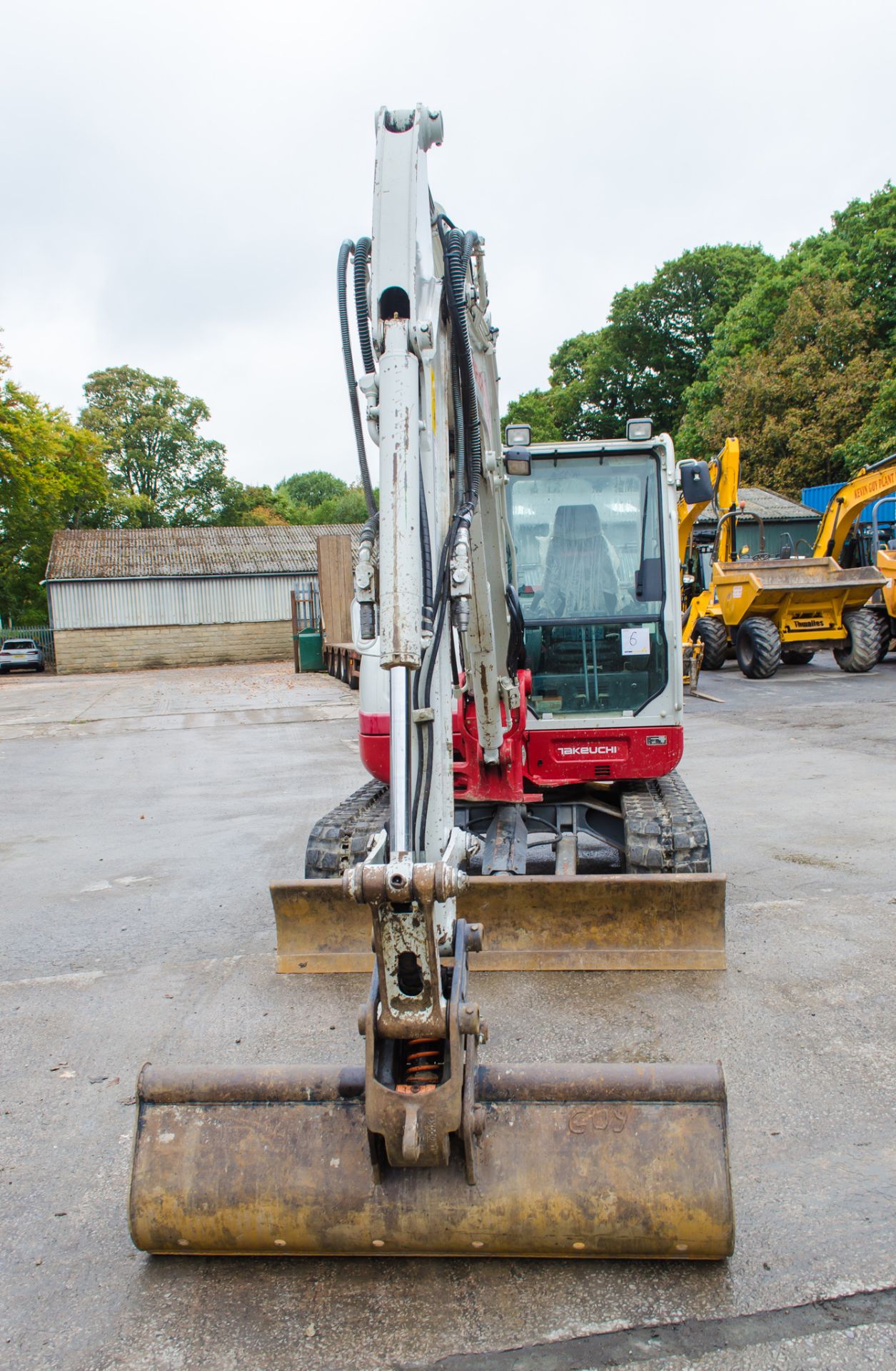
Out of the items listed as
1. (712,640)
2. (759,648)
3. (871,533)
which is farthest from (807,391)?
(759,648)

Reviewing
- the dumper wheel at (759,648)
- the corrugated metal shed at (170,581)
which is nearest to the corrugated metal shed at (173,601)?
the corrugated metal shed at (170,581)

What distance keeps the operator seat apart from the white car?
3331 cm

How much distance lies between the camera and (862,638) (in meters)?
17.7

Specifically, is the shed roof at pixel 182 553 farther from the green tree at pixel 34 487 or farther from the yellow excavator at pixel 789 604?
the yellow excavator at pixel 789 604

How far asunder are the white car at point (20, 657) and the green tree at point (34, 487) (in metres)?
5.07

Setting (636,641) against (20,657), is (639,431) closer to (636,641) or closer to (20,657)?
(636,641)

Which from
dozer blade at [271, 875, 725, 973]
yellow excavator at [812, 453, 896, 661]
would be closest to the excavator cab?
dozer blade at [271, 875, 725, 973]

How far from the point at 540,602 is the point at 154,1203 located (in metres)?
4.04

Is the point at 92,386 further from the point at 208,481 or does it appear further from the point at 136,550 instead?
the point at 136,550

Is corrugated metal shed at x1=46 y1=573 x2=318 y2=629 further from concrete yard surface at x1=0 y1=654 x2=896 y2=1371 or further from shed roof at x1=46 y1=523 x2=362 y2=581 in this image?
concrete yard surface at x1=0 y1=654 x2=896 y2=1371

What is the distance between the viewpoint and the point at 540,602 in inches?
239

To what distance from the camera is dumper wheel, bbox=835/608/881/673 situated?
17.7 metres

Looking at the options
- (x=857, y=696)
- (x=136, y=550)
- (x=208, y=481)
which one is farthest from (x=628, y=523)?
(x=208, y=481)

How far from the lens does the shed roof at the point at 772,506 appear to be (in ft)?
93.7
